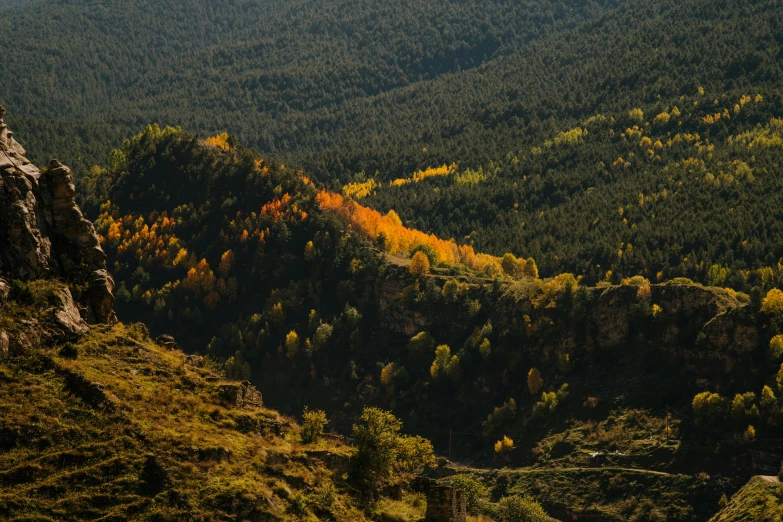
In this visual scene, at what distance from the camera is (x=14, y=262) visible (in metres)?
103

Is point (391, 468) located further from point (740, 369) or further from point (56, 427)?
point (740, 369)

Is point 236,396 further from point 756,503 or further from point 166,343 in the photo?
point 756,503

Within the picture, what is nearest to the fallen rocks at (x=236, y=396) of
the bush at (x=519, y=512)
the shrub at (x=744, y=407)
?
the bush at (x=519, y=512)

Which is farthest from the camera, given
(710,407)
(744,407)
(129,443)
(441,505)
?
(710,407)

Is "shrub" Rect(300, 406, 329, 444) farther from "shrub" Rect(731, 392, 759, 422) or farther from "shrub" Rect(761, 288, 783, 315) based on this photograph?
"shrub" Rect(761, 288, 783, 315)

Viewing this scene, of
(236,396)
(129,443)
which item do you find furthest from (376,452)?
(129,443)

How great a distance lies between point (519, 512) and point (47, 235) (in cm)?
7249

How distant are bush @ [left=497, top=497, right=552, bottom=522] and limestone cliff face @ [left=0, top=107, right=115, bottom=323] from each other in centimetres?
6027

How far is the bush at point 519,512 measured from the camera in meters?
148

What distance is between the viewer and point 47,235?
108000 mm

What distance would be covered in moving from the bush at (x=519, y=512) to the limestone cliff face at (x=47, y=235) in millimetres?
60269

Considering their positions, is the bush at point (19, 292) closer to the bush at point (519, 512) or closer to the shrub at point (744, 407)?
the bush at point (519, 512)

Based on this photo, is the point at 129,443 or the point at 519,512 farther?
the point at 519,512

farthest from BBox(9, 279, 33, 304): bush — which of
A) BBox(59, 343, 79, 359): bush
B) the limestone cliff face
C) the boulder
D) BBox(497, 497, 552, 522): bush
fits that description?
BBox(497, 497, 552, 522): bush
